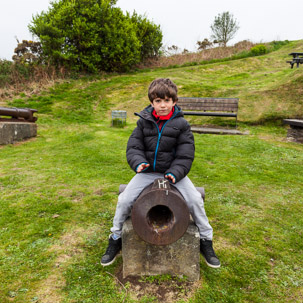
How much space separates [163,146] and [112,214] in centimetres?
139

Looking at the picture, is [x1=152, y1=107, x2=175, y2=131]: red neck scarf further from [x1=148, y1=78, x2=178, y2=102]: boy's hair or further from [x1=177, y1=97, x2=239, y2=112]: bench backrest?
[x1=177, y1=97, x2=239, y2=112]: bench backrest

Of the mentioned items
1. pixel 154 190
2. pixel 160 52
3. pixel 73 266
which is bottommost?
pixel 73 266

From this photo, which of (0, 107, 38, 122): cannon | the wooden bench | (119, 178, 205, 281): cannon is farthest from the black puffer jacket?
the wooden bench

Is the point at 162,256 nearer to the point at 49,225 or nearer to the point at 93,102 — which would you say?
the point at 49,225

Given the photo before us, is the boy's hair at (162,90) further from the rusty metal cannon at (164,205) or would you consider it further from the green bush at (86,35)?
the green bush at (86,35)

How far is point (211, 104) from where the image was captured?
8.80m

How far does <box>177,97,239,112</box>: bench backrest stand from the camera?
8.35m

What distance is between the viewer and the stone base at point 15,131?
6496 mm

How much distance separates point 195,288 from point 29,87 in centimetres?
1281

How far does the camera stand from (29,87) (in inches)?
478

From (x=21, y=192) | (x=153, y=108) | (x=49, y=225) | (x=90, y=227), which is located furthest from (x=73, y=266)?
(x=21, y=192)

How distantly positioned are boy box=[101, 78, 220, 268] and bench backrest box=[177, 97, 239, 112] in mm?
6546

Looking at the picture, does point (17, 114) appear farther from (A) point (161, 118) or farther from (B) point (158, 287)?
(B) point (158, 287)

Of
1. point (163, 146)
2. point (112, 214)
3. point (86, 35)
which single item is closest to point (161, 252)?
point (163, 146)
